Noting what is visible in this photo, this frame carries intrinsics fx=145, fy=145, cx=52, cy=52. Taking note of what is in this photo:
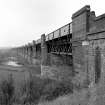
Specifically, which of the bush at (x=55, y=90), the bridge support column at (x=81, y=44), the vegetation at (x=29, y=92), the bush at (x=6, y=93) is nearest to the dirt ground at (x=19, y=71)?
the vegetation at (x=29, y=92)

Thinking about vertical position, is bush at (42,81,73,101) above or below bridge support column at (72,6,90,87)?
below

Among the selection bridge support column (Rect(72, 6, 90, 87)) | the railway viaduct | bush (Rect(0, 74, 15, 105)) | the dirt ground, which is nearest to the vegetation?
bush (Rect(0, 74, 15, 105))

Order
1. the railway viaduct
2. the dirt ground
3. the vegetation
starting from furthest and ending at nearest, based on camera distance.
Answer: the dirt ground < the vegetation < the railway viaduct

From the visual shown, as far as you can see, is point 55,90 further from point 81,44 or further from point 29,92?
point 81,44

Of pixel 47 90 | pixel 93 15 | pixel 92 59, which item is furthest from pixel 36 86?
pixel 93 15

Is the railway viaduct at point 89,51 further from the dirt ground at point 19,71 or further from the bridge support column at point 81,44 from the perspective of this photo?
the dirt ground at point 19,71

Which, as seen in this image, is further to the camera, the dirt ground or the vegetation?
the dirt ground

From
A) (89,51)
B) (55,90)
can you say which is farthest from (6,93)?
(89,51)

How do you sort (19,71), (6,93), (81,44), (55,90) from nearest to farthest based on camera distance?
(81,44) → (6,93) → (55,90) → (19,71)

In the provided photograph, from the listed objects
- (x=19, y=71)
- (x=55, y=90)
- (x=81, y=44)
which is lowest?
(x=55, y=90)

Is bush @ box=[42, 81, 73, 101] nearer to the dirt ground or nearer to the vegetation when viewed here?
the vegetation

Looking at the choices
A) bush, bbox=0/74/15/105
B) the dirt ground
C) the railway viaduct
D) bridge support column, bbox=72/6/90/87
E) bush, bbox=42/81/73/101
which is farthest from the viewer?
the dirt ground

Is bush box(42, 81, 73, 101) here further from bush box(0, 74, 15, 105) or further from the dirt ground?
the dirt ground

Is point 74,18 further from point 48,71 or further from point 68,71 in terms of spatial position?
point 48,71
